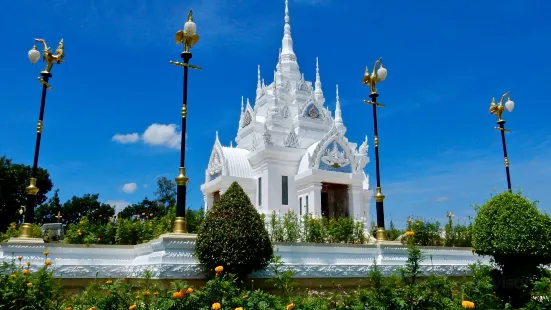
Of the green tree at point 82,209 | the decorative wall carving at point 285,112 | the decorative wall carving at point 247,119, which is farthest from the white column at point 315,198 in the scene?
the green tree at point 82,209

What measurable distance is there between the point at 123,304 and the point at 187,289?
929 millimetres

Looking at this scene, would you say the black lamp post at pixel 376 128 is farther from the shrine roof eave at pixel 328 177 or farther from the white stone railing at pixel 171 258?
the shrine roof eave at pixel 328 177

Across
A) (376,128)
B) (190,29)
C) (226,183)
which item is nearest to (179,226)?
(190,29)

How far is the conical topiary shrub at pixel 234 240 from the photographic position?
29.9 feet

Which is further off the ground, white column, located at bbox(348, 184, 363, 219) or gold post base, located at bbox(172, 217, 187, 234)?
white column, located at bbox(348, 184, 363, 219)

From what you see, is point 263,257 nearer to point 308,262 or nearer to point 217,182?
point 308,262

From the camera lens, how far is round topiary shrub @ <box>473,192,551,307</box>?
35.6 feet

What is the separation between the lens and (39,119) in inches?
441

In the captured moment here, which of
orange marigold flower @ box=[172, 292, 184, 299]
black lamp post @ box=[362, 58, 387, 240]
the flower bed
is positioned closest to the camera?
orange marigold flower @ box=[172, 292, 184, 299]

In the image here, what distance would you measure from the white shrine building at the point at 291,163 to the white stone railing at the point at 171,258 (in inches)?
290

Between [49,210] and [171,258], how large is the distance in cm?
3993

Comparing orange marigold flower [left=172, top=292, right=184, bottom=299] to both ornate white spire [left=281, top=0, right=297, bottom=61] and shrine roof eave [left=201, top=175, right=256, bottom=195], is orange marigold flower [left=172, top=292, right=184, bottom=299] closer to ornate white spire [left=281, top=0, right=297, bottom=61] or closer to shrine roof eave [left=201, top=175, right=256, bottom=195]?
shrine roof eave [left=201, top=175, right=256, bottom=195]

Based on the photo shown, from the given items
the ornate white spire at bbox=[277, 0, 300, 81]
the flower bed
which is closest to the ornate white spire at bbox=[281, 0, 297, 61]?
the ornate white spire at bbox=[277, 0, 300, 81]

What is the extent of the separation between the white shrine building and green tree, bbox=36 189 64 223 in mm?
25224
